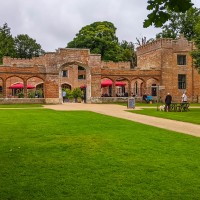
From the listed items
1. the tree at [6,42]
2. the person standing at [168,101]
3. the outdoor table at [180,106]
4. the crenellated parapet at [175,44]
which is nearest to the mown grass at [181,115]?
the person standing at [168,101]

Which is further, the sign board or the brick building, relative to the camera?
the brick building

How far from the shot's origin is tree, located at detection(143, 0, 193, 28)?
16.6 ft

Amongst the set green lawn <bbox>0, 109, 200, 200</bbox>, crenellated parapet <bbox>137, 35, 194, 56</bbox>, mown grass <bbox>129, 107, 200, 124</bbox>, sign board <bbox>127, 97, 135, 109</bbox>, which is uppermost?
crenellated parapet <bbox>137, 35, 194, 56</bbox>

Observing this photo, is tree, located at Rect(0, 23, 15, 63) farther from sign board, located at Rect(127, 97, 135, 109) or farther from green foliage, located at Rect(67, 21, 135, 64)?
sign board, located at Rect(127, 97, 135, 109)

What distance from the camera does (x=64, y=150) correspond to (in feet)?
34.8

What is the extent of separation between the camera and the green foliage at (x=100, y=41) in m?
66.2

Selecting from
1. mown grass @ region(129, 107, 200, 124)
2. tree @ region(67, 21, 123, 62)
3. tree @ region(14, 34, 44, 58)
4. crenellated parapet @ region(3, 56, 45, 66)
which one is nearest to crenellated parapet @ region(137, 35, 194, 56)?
crenellated parapet @ region(3, 56, 45, 66)

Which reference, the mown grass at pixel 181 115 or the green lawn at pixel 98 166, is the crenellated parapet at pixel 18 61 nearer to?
the mown grass at pixel 181 115

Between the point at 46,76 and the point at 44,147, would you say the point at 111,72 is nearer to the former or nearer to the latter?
the point at 46,76

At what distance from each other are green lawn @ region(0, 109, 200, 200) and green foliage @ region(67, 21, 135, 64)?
53.3 m

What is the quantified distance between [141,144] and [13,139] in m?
4.25

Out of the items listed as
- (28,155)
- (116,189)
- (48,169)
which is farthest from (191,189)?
(28,155)

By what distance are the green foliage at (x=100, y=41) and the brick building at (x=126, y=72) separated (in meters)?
14.5

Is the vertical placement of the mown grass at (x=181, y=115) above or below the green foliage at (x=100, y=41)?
below
